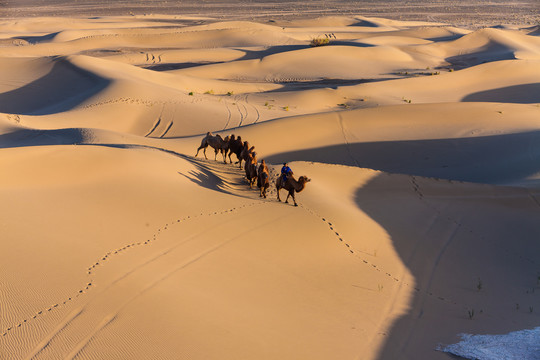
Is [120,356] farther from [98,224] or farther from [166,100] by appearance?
[166,100]

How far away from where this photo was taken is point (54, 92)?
96.6ft

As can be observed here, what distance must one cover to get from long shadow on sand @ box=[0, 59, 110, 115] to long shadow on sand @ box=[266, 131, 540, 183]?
1312 centimetres

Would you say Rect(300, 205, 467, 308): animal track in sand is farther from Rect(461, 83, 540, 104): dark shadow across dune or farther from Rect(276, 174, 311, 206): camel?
Rect(461, 83, 540, 104): dark shadow across dune

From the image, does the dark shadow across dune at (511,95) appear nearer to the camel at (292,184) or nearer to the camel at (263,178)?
the camel at (263,178)

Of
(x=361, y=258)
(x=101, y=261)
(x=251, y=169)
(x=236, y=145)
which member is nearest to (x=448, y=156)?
(x=236, y=145)

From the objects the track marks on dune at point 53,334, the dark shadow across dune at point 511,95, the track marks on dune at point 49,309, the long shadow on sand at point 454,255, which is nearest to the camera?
the track marks on dune at point 53,334

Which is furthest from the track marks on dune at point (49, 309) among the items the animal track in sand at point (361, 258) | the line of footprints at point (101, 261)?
the animal track in sand at point (361, 258)

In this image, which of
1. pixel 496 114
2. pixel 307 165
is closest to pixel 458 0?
pixel 496 114

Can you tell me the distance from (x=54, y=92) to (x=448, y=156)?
65.7ft

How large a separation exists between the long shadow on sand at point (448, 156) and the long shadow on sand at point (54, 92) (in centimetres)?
1312

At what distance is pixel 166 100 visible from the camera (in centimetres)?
2514

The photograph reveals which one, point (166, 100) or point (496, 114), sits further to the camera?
point (166, 100)

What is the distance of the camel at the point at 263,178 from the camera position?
1135 cm

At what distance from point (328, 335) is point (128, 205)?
4.23 meters
